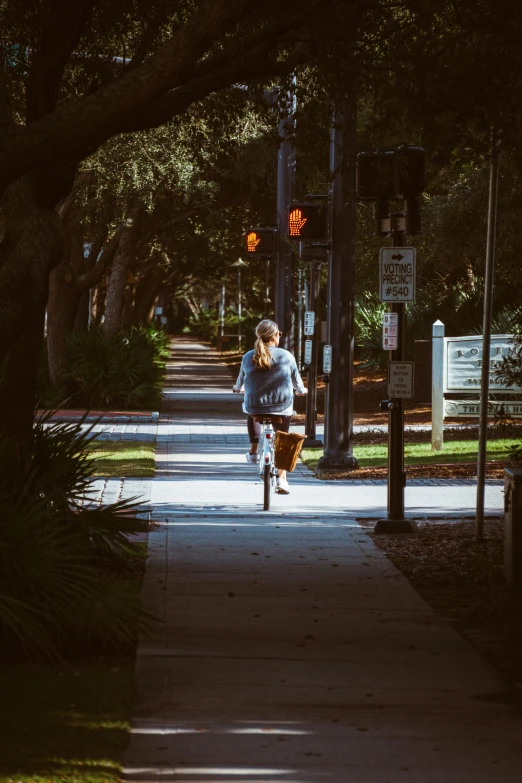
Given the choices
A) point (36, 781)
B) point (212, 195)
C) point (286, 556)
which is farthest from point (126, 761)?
point (212, 195)

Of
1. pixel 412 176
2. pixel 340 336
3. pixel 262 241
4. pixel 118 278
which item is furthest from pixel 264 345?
pixel 118 278

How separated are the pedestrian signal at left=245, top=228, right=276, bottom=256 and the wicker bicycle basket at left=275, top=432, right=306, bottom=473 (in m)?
8.29

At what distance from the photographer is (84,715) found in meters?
5.71

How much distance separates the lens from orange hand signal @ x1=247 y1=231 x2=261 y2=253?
20.2 m

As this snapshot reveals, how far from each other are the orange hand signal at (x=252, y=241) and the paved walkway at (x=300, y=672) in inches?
371

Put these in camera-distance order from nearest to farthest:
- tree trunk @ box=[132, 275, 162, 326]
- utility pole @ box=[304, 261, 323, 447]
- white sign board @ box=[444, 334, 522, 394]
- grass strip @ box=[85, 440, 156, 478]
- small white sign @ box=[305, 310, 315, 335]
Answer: grass strip @ box=[85, 440, 156, 478] → white sign board @ box=[444, 334, 522, 394] → utility pole @ box=[304, 261, 323, 447] → small white sign @ box=[305, 310, 315, 335] → tree trunk @ box=[132, 275, 162, 326]

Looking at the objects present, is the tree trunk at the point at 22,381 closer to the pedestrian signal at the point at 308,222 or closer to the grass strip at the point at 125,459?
the grass strip at the point at 125,459

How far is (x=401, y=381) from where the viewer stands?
35.5 ft

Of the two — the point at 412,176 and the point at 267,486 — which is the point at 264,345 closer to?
the point at 267,486

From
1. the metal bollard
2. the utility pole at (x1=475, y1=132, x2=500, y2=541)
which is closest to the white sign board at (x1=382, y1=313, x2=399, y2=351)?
the utility pole at (x1=475, y1=132, x2=500, y2=541)

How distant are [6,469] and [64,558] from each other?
1.00m

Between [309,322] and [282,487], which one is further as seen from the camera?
[309,322]

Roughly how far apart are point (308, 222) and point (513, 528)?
7.68m

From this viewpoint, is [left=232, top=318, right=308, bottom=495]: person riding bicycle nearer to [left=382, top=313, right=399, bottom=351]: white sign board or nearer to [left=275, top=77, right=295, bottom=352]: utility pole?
[left=382, top=313, right=399, bottom=351]: white sign board
